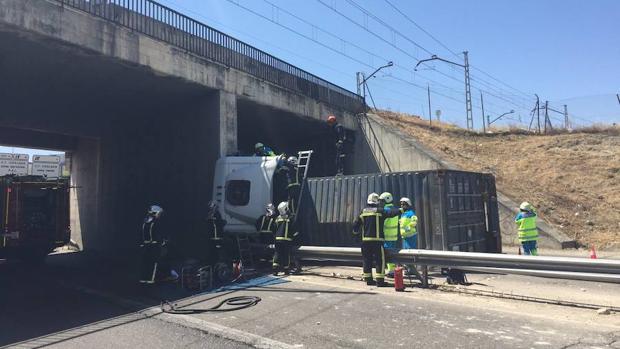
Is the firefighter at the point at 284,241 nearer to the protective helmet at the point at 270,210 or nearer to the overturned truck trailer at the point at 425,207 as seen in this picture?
the protective helmet at the point at 270,210

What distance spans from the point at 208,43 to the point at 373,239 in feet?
29.1

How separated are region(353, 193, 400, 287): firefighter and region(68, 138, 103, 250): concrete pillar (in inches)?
582

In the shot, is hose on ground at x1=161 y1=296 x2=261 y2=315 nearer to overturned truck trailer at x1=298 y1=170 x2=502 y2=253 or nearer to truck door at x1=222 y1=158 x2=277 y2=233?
overturned truck trailer at x1=298 y1=170 x2=502 y2=253

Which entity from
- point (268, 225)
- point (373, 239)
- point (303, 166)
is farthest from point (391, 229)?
point (303, 166)

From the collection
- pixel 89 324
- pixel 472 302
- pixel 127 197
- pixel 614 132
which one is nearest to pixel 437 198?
pixel 472 302

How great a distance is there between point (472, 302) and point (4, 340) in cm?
650

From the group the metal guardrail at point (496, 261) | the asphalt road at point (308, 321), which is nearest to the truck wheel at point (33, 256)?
the asphalt road at point (308, 321)

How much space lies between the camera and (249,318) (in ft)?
21.9

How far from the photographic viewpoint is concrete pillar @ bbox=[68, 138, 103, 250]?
2020cm

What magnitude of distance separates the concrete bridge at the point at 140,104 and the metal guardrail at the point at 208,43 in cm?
4

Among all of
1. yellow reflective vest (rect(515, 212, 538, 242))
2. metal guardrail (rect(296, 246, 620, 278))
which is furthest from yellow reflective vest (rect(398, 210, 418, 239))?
yellow reflective vest (rect(515, 212, 538, 242))

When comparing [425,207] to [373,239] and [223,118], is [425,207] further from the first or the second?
[223,118]

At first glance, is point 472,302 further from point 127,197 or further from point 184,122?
point 127,197

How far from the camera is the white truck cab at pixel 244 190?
1250cm
